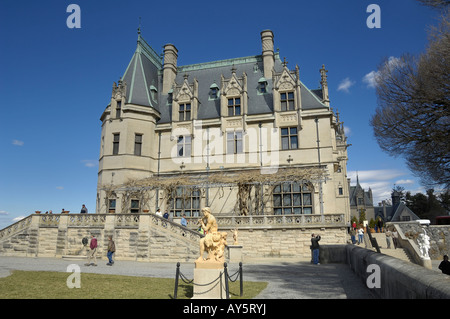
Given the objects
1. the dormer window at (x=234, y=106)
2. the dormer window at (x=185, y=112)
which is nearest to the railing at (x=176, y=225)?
the dormer window at (x=234, y=106)

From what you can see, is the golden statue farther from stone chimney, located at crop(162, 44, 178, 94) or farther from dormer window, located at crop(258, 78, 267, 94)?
stone chimney, located at crop(162, 44, 178, 94)

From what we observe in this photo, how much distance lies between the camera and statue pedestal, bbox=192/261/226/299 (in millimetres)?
7340

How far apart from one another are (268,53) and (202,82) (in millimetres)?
7288

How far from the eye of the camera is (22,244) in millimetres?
20516

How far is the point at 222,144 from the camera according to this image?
1037 inches

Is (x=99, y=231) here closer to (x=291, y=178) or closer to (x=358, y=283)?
(x=291, y=178)

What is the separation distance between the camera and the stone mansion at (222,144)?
938 inches

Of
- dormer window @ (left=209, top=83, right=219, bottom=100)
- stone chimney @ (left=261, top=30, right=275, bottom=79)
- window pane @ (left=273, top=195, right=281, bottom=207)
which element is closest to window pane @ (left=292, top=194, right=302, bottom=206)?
window pane @ (left=273, top=195, right=281, bottom=207)

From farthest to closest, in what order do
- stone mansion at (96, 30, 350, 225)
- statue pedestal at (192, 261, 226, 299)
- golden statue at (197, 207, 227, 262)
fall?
stone mansion at (96, 30, 350, 225) < golden statue at (197, 207, 227, 262) < statue pedestal at (192, 261, 226, 299)

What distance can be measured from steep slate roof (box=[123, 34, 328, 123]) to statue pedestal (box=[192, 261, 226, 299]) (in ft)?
65.9

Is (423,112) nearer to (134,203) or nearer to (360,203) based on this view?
(134,203)

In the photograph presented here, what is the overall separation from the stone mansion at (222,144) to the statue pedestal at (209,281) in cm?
1418
